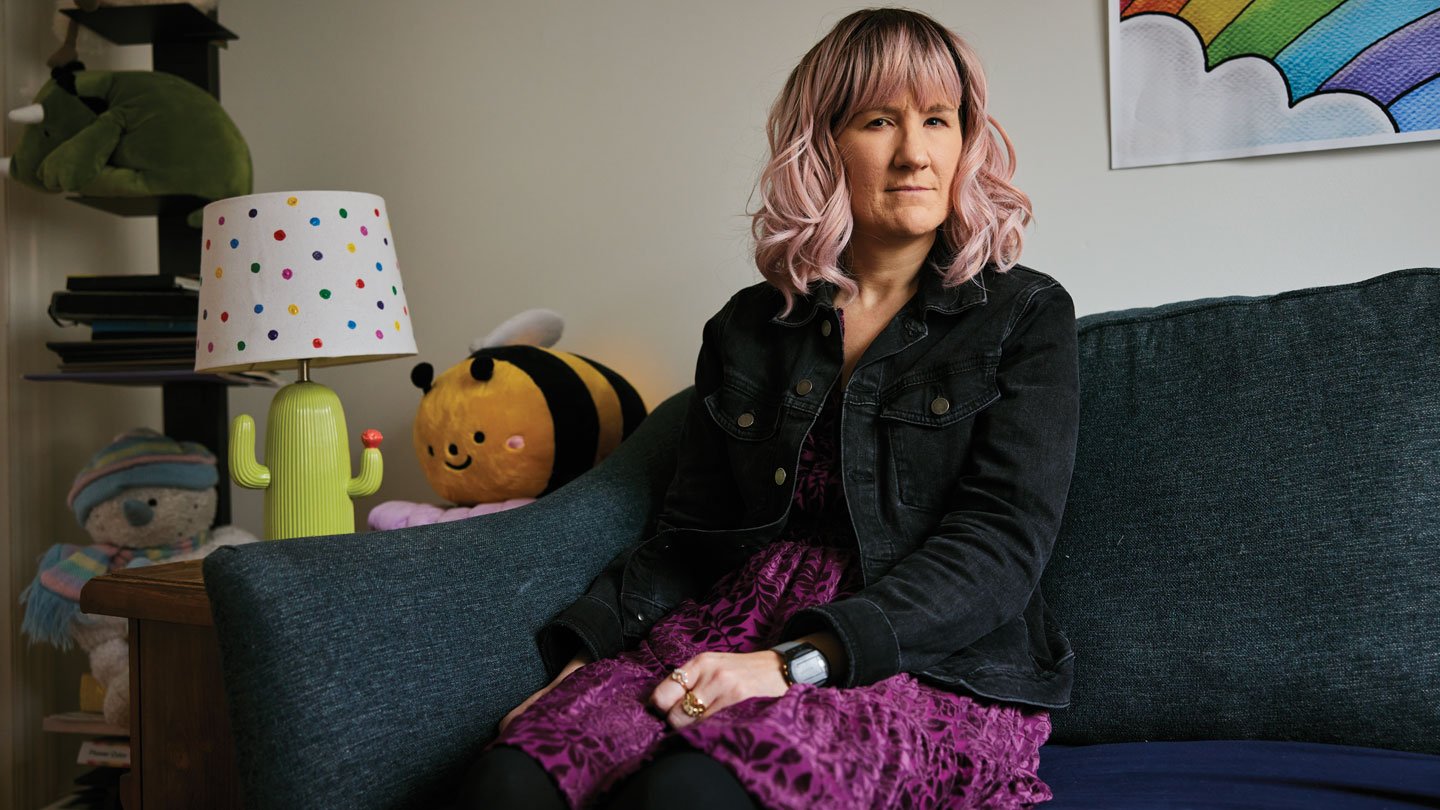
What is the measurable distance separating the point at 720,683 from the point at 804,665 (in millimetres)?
81

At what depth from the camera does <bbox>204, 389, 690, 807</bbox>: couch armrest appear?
3.01 feet

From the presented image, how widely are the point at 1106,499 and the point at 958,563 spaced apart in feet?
0.98

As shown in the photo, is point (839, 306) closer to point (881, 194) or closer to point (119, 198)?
point (881, 194)

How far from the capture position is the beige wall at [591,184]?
1545 millimetres

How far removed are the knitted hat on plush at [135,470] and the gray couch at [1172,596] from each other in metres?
0.95

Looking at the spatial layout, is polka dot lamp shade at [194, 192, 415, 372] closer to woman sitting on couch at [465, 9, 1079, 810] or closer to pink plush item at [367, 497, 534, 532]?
pink plush item at [367, 497, 534, 532]

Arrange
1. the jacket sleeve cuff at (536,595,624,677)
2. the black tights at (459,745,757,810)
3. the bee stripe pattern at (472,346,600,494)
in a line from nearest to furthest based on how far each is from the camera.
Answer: the black tights at (459,745,757,810) → the jacket sleeve cuff at (536,595,624,677) → the bee stripe pattern at (472,346,600,494)

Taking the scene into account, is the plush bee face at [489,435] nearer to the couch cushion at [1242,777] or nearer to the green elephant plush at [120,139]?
the green elephant plush at [120,139]

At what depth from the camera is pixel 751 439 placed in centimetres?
126

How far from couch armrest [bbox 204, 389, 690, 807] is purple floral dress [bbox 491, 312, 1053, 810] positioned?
0.30ft

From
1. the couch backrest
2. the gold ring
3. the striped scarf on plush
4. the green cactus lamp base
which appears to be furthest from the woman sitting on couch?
the striped scarf on plush

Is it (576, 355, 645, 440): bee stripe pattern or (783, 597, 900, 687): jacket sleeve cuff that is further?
(576, 355, 645, 440): bee stripe pattern

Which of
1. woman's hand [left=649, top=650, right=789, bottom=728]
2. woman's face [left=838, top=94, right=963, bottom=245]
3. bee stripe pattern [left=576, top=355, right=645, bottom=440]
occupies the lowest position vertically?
woman's hand [left=649, top=650, right=789, bottom=728]

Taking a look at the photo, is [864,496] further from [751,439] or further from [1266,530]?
[1266,530]
